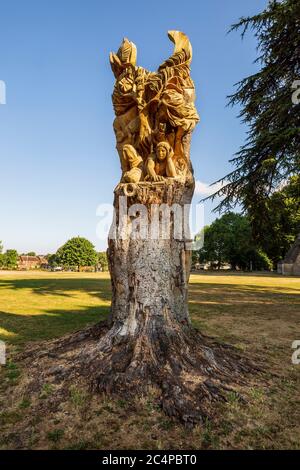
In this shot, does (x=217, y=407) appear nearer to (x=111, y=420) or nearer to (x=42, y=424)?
(x=111, y=420)

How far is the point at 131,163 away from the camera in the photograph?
20.5 feet

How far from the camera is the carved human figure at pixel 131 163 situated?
239 inches

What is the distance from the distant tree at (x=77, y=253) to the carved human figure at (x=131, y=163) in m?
72.5

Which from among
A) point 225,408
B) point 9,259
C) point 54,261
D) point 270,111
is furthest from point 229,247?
point 9,259

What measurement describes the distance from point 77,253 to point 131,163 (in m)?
74.0

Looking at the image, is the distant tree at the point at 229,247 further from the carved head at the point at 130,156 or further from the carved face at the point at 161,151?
the carved face at the point at 161,151

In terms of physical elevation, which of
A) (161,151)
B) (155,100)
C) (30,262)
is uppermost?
(155,100)

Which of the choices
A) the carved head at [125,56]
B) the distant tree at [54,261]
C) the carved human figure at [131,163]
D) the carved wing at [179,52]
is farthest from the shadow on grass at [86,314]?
the distant tree at [54,261]

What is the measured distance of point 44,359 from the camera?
545 centimetres

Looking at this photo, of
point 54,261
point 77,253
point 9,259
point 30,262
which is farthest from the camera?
point 30,262

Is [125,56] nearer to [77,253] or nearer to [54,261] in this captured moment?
[77,253]

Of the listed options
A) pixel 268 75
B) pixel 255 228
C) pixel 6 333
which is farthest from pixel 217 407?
pixel 268 75

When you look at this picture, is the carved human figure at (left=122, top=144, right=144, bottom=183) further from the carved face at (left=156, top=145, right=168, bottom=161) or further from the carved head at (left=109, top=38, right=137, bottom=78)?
the carved head at (left=109, top=38, right=137, bottom=78)
